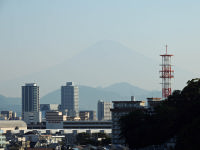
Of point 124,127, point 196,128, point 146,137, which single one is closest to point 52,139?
point 124,127

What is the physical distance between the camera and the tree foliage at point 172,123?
262 ft

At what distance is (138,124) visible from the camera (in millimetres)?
117812

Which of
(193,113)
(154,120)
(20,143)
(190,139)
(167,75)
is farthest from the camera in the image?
(20,143)

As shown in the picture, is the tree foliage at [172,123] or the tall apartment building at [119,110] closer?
the tree foliage at [172,123]

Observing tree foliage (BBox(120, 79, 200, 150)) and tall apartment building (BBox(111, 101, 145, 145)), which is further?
tall apartment building (BBox(111, 101, 145, 145))

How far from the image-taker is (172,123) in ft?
314

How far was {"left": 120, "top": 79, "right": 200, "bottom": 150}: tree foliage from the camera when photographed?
7988 centimetres

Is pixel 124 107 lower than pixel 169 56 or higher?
lower

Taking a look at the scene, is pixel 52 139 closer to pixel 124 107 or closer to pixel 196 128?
pixel 124 107

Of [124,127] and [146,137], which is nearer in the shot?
[146,137]

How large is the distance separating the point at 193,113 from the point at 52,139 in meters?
107

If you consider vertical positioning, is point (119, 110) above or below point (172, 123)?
above

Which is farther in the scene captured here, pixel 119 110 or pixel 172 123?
pixel 119 110

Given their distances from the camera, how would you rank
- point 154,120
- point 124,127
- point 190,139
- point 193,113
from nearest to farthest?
point 190,139 < point 193,113 < point 154,120 < point 124,127
